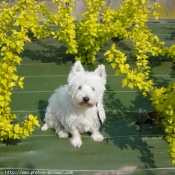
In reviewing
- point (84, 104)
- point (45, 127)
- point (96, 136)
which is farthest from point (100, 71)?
point (45, 127)

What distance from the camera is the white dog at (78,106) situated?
11.6ft

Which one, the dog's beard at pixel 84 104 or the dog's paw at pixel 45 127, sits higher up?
the dog's beard at pixel 84 104

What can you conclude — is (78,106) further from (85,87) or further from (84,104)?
(85,87)

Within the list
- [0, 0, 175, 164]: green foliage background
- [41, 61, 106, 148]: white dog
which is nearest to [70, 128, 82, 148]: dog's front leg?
[41, 61, 106, 148]: white dog

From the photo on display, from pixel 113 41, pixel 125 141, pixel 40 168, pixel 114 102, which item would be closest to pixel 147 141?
pixel 125 141

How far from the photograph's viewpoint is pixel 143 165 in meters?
3.47

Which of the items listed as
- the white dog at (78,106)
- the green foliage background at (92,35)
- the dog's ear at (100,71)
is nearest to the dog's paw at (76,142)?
the white dog at (78,106)

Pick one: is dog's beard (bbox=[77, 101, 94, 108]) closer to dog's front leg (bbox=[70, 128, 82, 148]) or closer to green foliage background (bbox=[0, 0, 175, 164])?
dog's front leg (bbox=[70, 128, 82, 148])

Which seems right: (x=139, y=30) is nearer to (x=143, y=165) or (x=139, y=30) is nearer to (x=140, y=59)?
(x=140, y=59)

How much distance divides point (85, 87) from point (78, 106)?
240 mm

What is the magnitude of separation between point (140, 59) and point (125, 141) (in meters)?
1.09

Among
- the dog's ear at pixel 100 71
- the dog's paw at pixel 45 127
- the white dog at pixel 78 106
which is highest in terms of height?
the dog's ear at pixel 100 71

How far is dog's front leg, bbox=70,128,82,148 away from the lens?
3.78 metres

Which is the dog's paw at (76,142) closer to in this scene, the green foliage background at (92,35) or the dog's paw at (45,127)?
the dog's paw at (45,127)
